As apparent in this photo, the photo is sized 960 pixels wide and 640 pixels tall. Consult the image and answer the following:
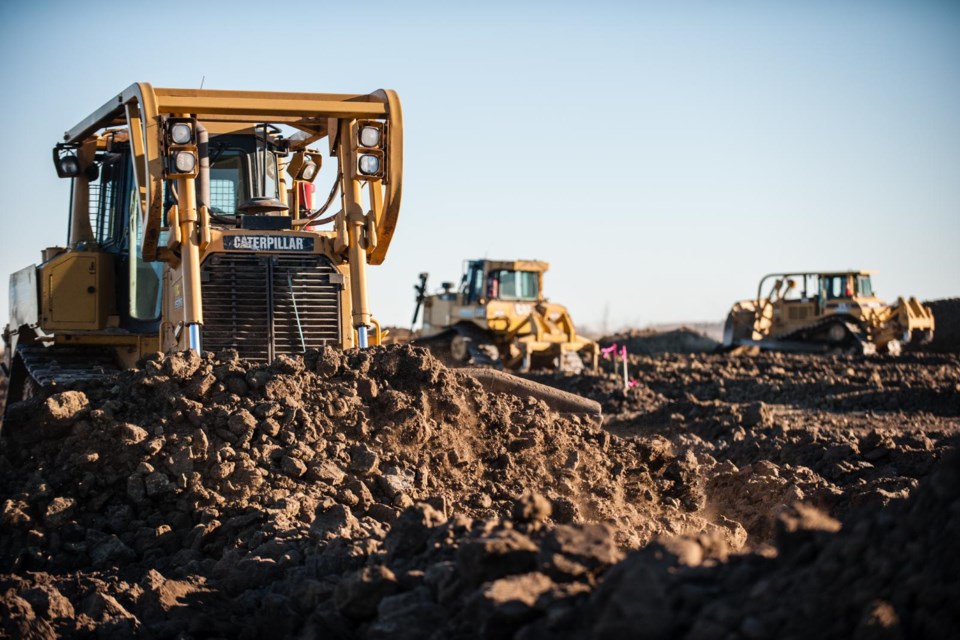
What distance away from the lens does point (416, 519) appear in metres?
5.02

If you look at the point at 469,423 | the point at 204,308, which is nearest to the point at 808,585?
the point at 469,423

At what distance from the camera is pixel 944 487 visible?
12.3 feet

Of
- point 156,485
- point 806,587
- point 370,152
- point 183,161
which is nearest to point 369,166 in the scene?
point 370,152

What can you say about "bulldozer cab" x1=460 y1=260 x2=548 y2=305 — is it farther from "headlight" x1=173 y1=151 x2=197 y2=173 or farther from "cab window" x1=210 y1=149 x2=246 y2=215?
"headlight" x1=173 y1=151 x2=197 y2=173

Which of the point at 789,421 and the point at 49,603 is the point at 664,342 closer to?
the point at 789,421

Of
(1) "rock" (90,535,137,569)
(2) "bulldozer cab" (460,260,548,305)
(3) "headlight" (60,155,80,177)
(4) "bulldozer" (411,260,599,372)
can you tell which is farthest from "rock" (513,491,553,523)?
(2) "bulldozer cab" (460,260,548,305)

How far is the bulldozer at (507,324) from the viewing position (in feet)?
72.0

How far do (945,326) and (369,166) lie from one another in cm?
3174

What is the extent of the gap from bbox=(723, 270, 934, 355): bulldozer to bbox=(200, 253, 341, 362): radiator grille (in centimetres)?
2235

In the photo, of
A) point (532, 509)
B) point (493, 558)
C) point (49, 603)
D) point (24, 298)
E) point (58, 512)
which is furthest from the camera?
point (24, 298)

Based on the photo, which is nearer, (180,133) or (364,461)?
(364,461)

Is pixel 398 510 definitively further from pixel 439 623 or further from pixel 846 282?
pixel 846 282

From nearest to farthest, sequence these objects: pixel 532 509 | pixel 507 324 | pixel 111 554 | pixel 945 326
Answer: pixel 532 509, pixel 111 554, pixel 507 324, pixel 945 326

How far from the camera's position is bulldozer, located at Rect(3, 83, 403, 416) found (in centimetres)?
834
